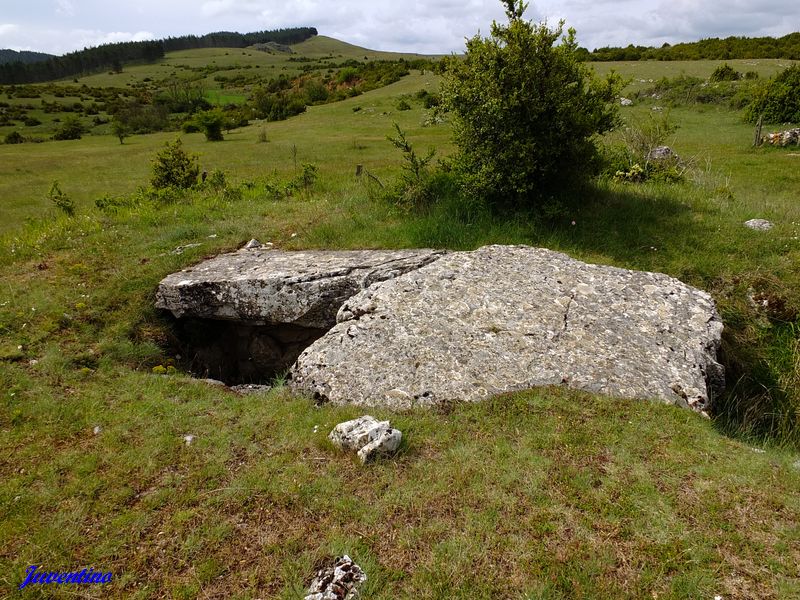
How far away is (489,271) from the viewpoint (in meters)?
7.92

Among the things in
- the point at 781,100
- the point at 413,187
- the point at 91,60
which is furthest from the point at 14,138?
the point at 91,60

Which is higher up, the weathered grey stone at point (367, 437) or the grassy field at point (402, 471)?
the weathered grey stone at point (367, 437)

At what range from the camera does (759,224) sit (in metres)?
10.0

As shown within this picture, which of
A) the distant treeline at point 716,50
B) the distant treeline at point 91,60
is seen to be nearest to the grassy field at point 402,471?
the distant treeline at point 716,50

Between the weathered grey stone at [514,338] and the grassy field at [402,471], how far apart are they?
40cm

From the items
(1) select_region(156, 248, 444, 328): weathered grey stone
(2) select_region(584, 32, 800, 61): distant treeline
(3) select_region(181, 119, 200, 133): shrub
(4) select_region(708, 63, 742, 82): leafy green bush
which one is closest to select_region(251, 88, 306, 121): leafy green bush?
(3) select_region(181, 119, 200, 133): shrub

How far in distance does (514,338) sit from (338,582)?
3.91 m

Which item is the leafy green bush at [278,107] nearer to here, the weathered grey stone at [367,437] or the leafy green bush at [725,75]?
the leafy green bush at [725,75]

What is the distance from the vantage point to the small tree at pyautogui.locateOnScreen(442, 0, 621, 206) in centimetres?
921

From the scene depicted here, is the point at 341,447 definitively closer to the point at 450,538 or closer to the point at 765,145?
the point at 450,538

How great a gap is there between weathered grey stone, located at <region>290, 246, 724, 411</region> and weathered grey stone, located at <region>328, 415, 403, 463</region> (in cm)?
77

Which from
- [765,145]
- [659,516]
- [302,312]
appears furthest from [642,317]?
[765,145]

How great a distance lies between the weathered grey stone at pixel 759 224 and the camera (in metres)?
9.88

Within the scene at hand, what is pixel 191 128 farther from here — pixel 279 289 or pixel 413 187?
pixel 279 289
